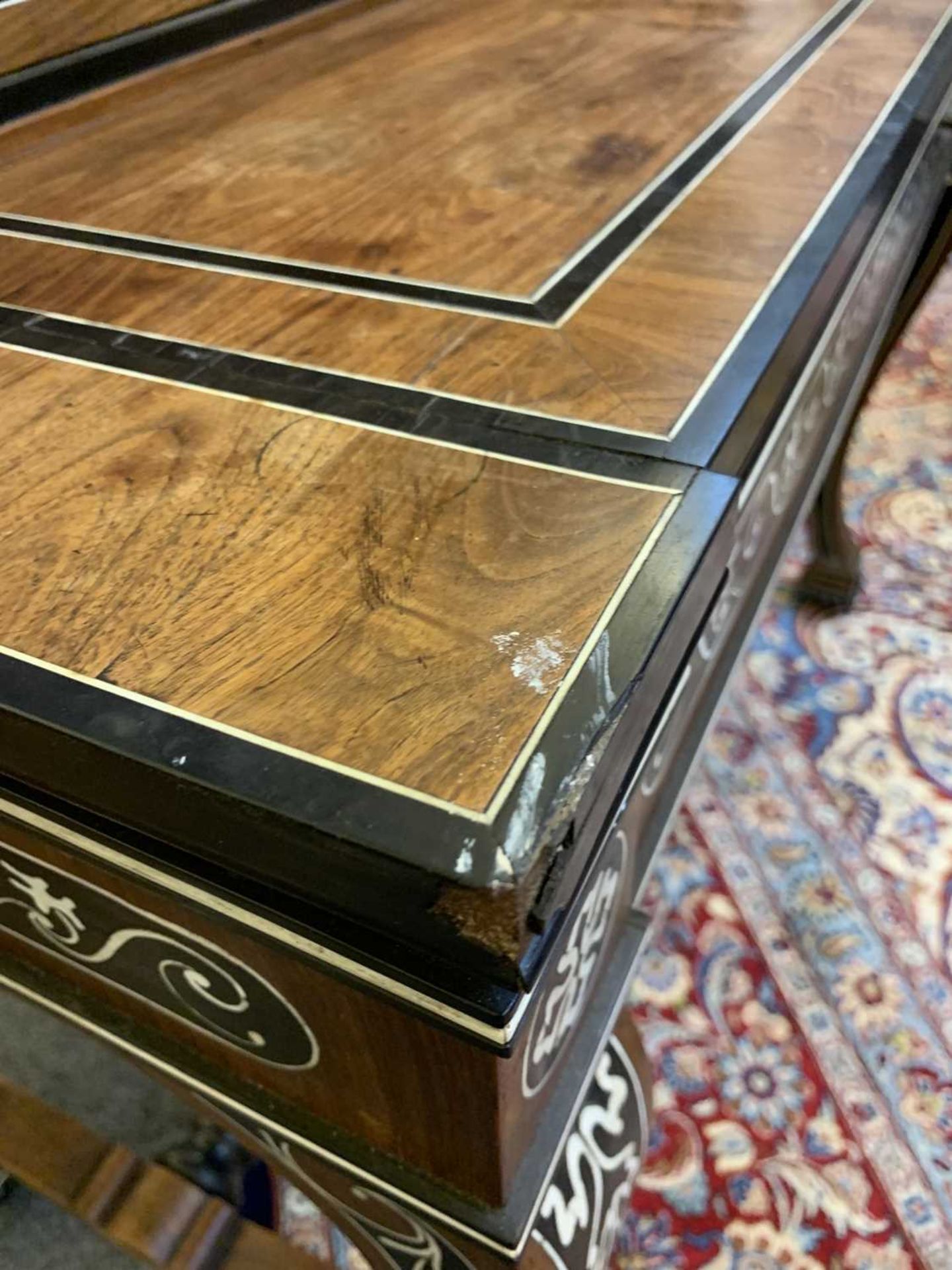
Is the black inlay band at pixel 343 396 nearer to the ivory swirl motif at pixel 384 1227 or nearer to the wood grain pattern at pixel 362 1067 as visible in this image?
the wood grain pattern at pixel 362 1067

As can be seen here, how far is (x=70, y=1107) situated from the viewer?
755 millimetres

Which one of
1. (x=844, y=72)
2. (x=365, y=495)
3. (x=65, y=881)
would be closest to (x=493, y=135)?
(x=844, y=72)

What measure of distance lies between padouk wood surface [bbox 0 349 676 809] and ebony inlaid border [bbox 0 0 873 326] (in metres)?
0.12

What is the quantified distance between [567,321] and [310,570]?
21 cm

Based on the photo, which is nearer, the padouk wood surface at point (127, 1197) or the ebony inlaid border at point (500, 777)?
the ebony inlaid border at point (500, 777)

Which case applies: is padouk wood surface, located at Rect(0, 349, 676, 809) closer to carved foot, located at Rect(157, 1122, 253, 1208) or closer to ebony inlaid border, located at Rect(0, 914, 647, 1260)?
ebony inlaid border, located at Rect(0, 914, 647, 1260)

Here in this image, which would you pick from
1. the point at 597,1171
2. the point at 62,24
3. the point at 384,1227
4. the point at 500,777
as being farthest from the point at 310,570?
the point at 62,24

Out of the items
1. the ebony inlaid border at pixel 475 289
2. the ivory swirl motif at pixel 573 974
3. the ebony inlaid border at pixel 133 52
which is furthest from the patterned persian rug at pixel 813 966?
the ebony inlaid border at pixel 133 52

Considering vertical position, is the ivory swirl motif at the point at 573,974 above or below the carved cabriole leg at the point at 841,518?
above

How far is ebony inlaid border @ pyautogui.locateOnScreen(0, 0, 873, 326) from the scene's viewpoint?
0.51 m

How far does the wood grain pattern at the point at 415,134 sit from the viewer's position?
57 centimetres

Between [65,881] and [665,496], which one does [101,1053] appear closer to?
[65,881]

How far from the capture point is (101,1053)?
0.78 metres

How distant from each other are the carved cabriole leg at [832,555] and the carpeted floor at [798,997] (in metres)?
0.03
